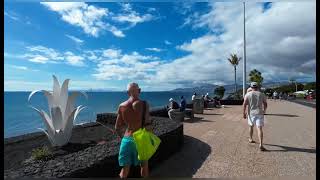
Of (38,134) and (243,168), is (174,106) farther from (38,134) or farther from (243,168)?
(243,168)

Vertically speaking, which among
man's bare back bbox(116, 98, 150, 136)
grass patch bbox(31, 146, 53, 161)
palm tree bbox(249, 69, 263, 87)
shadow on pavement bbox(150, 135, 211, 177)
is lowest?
shadow on pavement bbox(150, 135, 211, 177)

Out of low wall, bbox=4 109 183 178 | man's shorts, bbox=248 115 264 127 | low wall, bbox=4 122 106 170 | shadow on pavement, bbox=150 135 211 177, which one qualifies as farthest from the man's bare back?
man's shorts, bbox=248 115 264 127

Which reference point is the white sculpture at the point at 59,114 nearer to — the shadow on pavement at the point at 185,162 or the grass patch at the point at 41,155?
the grass patch at the point at 41,155

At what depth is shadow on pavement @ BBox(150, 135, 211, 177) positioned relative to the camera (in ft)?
22.7

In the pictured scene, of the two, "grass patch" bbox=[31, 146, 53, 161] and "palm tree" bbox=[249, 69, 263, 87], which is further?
"palm tree" bbox=[249, 69, 263, 87]

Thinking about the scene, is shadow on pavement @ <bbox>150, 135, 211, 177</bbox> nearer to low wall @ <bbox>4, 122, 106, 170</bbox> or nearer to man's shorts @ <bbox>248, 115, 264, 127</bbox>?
man's shorts @ <bbox>248, 115, 264, 127</bbox>

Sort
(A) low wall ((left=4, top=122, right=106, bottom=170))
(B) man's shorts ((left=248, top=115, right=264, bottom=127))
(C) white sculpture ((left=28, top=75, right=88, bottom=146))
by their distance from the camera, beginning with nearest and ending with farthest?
1. (A) low wall ((left=4, top=122, right=106, bottom=170))
2. (B) man's shorts ((left=248, top=115, right=264, bottom=127))
3. (C) white sculpture ((left=28, top=75, right=88, bottom=146))

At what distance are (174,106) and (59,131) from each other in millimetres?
7558

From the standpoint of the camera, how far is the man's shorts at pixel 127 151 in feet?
17.3

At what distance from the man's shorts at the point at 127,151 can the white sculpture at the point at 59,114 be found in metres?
4.56

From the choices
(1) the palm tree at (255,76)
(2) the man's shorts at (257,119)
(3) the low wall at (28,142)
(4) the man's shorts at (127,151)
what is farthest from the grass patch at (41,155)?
(1) the palm tree at (255,76)

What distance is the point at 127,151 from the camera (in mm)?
5293

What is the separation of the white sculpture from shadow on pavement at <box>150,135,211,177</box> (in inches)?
112

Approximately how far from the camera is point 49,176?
18.0 ft
